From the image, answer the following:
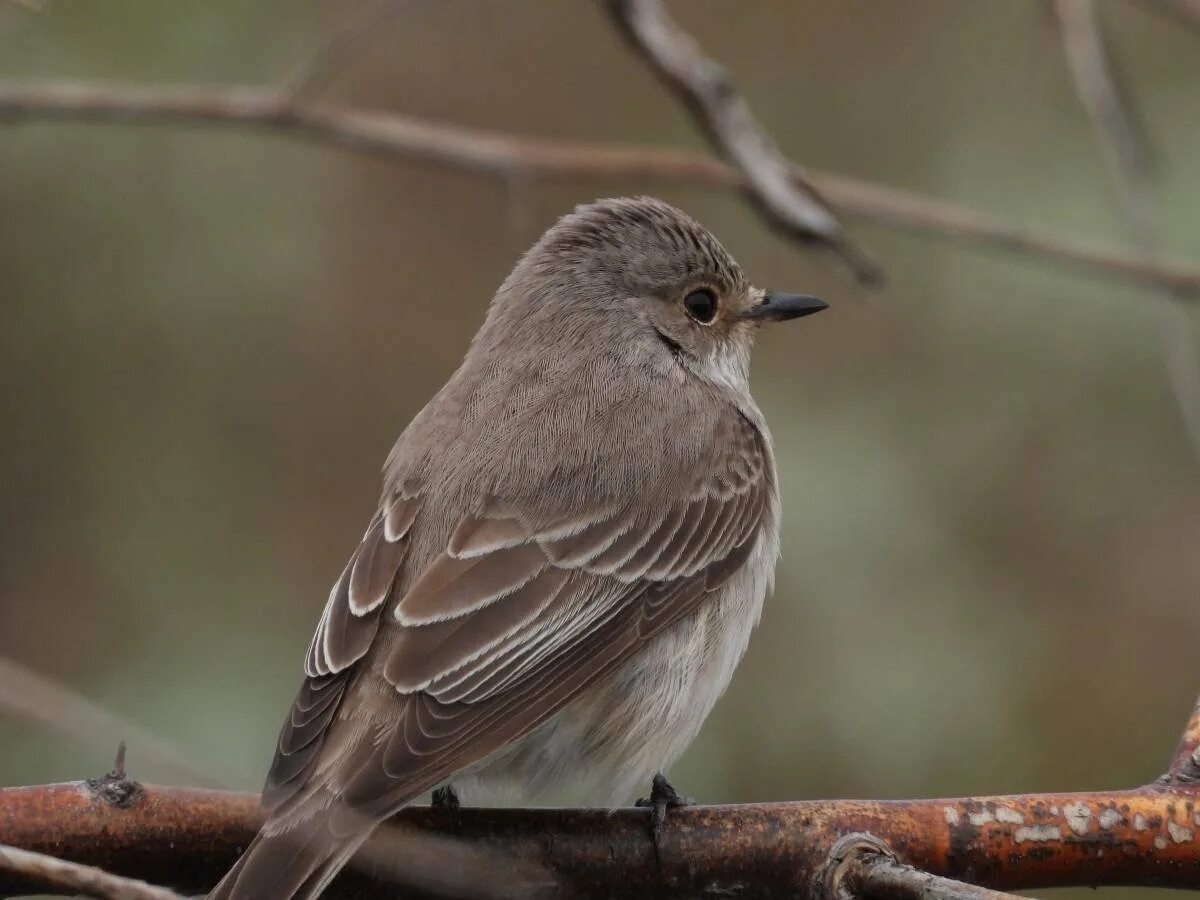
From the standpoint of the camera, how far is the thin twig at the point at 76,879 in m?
2.55

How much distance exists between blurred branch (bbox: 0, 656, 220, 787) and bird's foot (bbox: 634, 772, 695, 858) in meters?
0.95

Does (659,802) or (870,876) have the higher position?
(659,802)

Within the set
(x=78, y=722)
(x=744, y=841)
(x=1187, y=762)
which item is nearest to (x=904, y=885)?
(x=744, y=841)

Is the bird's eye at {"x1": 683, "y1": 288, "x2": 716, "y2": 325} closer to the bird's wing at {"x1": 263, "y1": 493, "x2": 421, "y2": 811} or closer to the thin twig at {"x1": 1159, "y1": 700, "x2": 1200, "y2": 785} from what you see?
the bird's wing at {"x1": 263, "y1": 493, "x2": 421, "y2": 811}

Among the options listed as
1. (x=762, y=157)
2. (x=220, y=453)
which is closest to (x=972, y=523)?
(x=762, y=157)

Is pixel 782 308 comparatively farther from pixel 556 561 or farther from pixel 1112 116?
pixel 556 561

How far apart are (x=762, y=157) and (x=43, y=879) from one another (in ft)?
10.1

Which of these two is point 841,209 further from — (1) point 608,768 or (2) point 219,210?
(2) point 219,210

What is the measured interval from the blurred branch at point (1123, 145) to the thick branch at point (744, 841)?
1910 millimetres

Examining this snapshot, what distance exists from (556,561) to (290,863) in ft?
3.74

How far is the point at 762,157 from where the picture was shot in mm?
5098

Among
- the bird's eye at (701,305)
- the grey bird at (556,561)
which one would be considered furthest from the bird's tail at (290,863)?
the bird's eye at (701,305)

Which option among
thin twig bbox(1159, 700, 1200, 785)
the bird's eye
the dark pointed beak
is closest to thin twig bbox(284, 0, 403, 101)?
the bird's eye

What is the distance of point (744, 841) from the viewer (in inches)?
152
